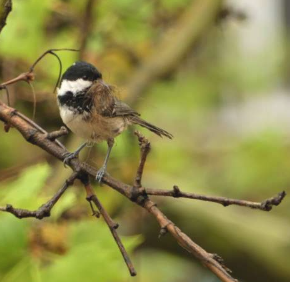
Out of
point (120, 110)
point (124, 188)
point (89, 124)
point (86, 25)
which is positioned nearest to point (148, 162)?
point (86, 25)

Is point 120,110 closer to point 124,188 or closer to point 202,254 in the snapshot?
A: point 124,188

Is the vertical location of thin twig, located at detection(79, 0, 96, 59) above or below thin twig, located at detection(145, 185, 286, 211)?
below

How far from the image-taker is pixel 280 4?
5887mm

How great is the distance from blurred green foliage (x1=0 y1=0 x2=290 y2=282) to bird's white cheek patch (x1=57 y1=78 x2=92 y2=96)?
A: 114 mm

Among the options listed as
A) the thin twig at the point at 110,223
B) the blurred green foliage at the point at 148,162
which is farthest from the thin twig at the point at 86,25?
the thin twig at the point at 110,223

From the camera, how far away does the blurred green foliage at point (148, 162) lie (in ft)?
4.75

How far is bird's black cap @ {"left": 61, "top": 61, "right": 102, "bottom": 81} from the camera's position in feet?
4.51

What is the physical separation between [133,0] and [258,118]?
1.78 m

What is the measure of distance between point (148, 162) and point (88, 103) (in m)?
1.43

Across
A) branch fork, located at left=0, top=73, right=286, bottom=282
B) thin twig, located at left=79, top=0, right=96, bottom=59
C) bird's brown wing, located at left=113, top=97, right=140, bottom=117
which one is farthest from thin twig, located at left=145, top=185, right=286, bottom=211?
thin twig, located at left=79, top=0, right=96, bottom=59

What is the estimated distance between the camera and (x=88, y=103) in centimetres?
137

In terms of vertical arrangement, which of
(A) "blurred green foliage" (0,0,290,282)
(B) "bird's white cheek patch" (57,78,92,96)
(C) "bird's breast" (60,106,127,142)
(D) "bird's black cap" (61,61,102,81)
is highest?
(D) "bird's black cap" (61,61,102,81)

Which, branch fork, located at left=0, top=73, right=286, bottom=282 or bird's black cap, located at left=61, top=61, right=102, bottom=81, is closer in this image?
branch fork, located at left=0, top=73, right=286, bottom=282

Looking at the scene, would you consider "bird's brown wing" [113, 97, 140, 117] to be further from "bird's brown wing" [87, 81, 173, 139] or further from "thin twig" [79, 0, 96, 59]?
"thin twig" [79, 0, 96, 59]
